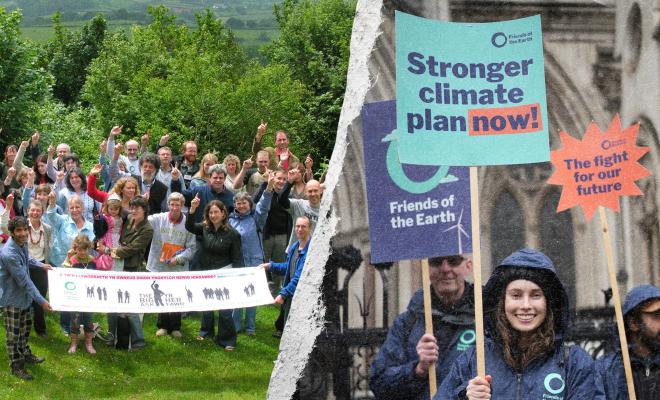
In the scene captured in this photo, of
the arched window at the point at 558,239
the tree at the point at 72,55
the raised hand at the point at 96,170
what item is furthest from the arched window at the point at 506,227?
the tree at the point at 72,55

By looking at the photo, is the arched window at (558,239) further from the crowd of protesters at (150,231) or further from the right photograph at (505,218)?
the crowd of protesters at (150,231)

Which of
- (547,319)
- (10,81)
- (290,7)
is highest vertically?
(290,7)

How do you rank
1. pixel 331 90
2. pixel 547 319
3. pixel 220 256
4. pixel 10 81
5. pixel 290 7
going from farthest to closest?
1. pixel 290 7
2. pixel 331 90
3. pixel 10 81
4. pixel 220 256
5. pixel 547 319

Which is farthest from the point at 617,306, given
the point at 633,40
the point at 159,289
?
the point at 159,289

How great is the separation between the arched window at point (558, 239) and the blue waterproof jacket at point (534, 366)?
305mm

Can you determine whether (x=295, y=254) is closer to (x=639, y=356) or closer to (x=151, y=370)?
(x=151, y=370)

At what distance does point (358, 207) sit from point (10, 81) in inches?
913

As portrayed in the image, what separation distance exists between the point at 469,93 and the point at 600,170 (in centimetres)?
111

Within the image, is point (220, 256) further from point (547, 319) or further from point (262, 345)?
point (547, 319)

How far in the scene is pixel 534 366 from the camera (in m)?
8.27

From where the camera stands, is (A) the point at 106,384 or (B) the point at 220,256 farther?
(B) the point at 220,256

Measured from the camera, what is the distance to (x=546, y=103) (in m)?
8.76

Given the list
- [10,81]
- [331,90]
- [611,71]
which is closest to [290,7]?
[331,90]

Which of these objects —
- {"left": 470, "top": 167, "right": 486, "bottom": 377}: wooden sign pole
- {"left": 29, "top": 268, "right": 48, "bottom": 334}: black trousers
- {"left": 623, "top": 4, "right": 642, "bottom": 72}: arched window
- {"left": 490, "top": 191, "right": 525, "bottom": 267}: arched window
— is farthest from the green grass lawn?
{"left": 623, "top": 4, "right": 642, "bottom": 72}: arched window
